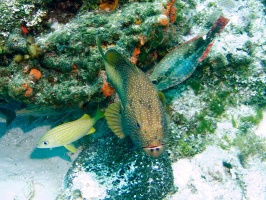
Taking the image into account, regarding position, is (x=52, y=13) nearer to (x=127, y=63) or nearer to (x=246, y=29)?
(x=127, y=63)

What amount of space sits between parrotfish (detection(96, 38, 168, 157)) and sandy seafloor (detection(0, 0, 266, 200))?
74.7 inches

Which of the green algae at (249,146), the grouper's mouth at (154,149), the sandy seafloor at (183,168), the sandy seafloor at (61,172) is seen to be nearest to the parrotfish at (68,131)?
the sandy seafloor at (61,172)

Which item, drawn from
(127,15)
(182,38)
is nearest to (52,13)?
(127,15)

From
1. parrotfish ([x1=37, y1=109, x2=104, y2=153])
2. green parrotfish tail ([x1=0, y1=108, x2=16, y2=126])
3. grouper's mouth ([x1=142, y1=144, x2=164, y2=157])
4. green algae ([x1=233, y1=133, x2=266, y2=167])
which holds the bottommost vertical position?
green algae ([x1=233, y1=133, x2=266, y2=167])

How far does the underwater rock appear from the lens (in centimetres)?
359

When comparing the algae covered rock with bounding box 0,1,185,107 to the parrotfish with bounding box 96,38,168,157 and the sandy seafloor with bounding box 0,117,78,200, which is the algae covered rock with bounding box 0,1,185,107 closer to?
the parrotfish with bounding box 96,38,168,157

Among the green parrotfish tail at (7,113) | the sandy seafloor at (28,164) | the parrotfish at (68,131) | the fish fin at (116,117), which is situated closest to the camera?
the fish fin at (116,117)

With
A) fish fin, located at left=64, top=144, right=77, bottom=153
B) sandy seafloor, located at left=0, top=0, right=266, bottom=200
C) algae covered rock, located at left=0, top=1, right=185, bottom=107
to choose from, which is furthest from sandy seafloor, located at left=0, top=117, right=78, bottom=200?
algae covered rock, located at left=0, top=1, right=185, bottom=107

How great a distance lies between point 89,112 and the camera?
4.20 m

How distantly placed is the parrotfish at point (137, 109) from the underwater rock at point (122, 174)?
117cm

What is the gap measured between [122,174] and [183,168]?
1110 mm

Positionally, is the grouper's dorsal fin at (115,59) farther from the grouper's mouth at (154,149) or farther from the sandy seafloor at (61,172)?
the sandy seafloor at (61,172)

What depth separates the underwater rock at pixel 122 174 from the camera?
3594mm

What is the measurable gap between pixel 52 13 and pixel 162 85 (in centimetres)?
198
